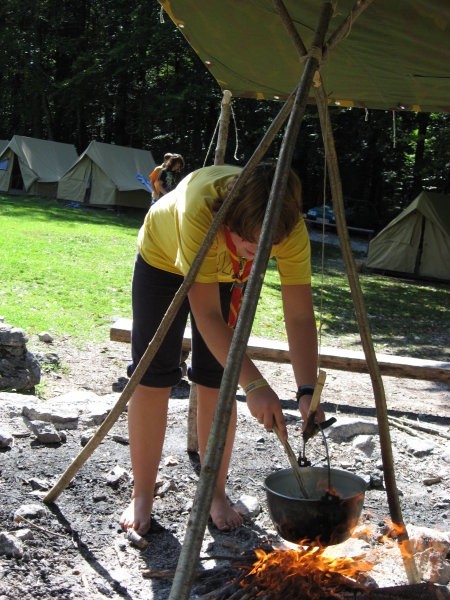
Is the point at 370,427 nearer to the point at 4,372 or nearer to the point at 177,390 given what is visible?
the point at 177,390

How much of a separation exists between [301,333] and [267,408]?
0.59m

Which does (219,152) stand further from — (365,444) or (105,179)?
(105,179)

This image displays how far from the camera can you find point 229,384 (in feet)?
6.15

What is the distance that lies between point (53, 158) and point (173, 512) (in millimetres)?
21452

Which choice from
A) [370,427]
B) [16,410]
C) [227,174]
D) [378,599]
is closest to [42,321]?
[16,410]

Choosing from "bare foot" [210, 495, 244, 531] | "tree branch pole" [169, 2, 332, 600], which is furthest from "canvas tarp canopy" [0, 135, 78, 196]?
"tree branch pole" [169, 2, 332, 600]

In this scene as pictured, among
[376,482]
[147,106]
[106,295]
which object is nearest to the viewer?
[376,482]

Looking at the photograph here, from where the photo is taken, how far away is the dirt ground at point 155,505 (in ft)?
8.46

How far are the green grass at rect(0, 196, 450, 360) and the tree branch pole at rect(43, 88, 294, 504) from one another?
291 cm

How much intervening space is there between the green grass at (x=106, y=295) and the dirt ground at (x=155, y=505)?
1.79 m

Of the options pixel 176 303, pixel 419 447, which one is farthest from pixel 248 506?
pixel 419 447

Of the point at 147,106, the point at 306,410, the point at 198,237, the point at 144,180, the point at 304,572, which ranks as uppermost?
the point at 147,106

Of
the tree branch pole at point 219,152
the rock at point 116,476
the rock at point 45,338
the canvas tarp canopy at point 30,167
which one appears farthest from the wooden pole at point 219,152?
the canvas tarp canopy at point 30,167

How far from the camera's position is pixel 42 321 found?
23.3 ft
